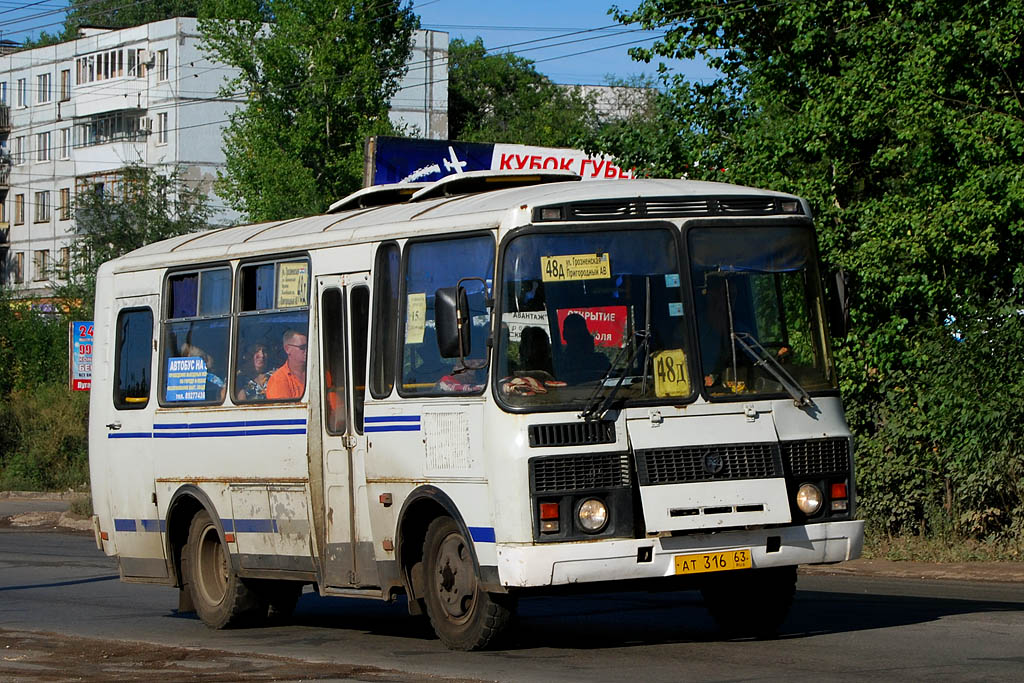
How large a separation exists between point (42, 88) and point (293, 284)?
80.7 metres

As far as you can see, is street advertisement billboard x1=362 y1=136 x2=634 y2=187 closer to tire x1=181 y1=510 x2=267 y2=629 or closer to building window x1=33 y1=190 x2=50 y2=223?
tire x1=181 y1=510 x2=267 y2=629

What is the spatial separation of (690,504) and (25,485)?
100 ft

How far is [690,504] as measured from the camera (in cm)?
1048

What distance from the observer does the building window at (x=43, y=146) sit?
289ft

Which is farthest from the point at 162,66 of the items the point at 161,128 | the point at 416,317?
the point at 416,317

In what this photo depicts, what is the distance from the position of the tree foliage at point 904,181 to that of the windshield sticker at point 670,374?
7.34m

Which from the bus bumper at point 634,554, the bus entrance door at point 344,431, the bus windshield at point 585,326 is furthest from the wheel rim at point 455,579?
the bus windshield at point 585,326

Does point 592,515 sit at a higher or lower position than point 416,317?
lower

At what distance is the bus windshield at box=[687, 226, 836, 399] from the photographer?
35.9 feet

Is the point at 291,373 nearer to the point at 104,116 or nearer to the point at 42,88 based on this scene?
the point at 104,116

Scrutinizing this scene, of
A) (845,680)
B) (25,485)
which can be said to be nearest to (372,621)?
(845,680)

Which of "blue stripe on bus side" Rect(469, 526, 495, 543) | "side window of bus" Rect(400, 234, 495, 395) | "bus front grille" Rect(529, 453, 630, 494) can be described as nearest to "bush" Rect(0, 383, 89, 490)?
"side window of bus" Rect(400, 234, 495, 395)

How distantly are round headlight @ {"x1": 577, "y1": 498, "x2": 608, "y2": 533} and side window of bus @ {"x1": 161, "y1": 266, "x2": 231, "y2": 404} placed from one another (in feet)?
14.4

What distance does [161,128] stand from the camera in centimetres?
7994
